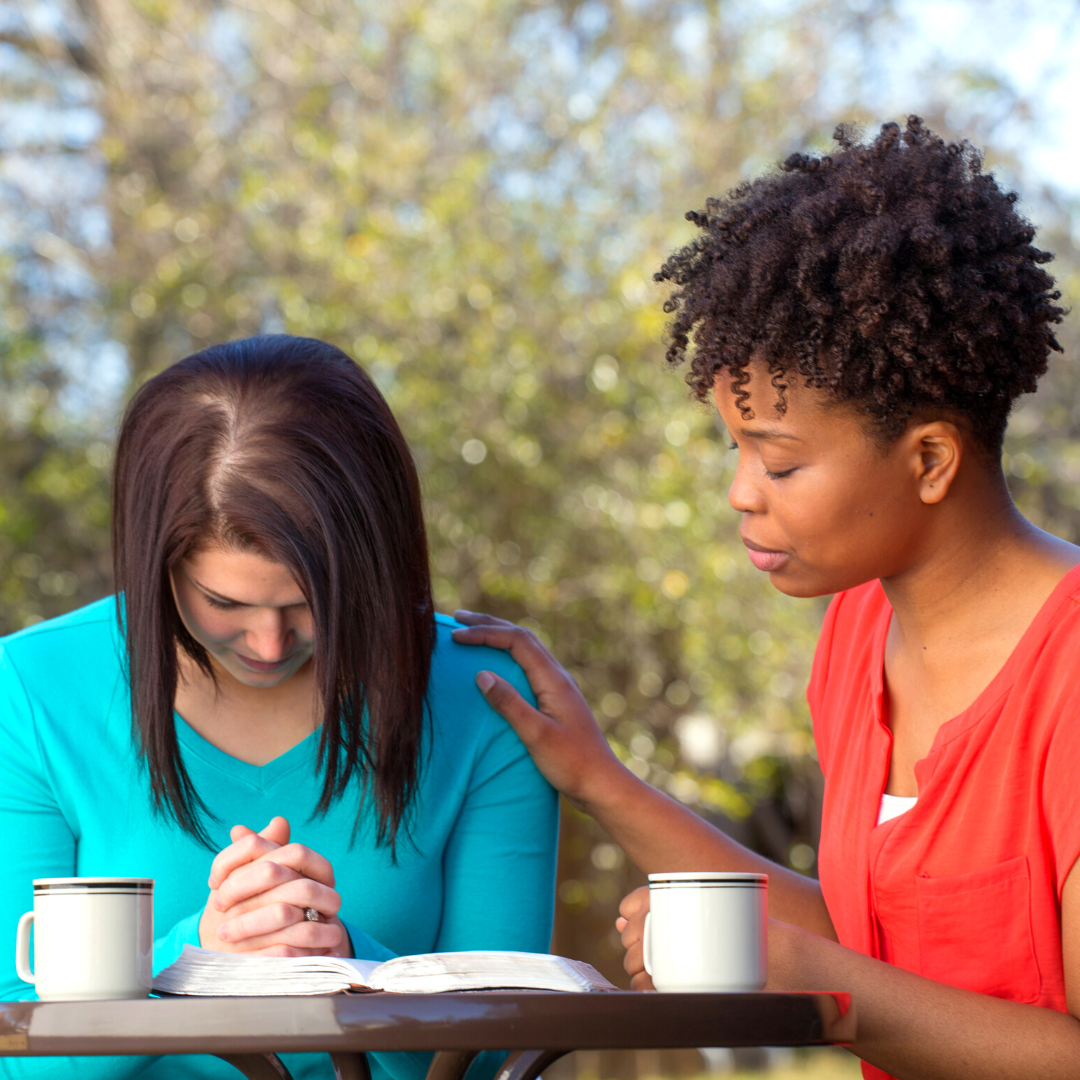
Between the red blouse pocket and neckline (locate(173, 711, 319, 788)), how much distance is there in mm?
888

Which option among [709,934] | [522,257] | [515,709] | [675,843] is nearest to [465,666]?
[515,709]

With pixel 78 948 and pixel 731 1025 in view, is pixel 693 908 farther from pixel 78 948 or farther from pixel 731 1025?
pixel 78 948

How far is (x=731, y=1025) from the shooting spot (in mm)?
1051

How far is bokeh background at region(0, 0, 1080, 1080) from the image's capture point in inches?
184

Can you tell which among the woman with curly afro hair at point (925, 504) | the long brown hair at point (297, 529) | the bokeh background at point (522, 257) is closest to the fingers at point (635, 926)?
the woman with curly afro hair at point (925, 504)

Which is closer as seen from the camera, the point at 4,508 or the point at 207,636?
the point at 207,636

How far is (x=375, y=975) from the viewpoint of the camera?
3.83ft

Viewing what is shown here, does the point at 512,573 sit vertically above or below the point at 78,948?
above

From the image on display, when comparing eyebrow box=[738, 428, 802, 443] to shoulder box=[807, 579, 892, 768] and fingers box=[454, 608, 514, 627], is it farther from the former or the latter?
fingers box=[454, 608, 514, 627]

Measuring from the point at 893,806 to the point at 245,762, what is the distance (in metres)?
0.94

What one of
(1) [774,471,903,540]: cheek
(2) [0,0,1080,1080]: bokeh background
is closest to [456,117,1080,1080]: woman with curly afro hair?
(1) [774,471,903,540]: cheek

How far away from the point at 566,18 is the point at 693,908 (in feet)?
16.5

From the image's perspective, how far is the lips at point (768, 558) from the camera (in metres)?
1.63

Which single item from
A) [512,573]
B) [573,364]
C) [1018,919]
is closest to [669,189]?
[573,364]
